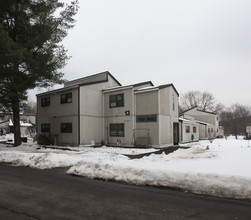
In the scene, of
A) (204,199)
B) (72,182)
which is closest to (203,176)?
(204,199)

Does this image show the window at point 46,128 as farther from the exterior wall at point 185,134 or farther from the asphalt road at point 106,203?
the asphalt road at point 106,203

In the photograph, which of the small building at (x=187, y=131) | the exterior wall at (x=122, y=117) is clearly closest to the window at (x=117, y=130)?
the exterior wall at (x=122, y=117)

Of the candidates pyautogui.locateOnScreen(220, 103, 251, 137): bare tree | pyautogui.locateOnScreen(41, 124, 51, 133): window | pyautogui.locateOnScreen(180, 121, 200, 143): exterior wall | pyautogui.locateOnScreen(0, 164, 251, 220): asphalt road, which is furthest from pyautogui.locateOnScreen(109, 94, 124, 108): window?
pyautogui.locateOnScreen(220, 103, 251, 137): bare tree

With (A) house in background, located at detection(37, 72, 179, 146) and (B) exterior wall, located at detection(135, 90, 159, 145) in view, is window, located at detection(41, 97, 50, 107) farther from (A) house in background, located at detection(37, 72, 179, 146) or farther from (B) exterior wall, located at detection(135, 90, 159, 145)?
(B) exterior wall, located at detection(135, 90, 159, 145)

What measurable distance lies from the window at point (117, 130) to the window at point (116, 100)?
1.93m

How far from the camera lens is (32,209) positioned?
4773 millimetres

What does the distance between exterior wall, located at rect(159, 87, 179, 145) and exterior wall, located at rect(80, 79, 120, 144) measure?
601cm

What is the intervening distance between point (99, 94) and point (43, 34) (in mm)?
7883

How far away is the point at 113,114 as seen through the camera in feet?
71.0

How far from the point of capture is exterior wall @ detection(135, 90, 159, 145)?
63.5 ft

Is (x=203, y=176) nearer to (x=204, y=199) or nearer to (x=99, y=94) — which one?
(x=204, y=199)

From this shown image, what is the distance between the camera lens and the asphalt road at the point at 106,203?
4.47 metres

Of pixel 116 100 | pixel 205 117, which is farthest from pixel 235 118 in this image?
pixel 116 100

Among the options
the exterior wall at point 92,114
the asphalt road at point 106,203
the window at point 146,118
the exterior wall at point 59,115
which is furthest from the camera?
the exterior wall at point 59,115
